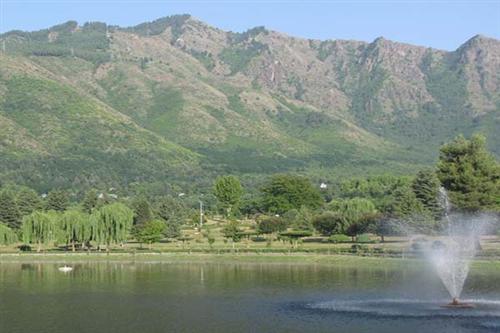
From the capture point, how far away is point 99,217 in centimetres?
10731

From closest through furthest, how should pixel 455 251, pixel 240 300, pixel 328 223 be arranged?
pixel 240 300 < pixel 455 251 < pixel 328 223

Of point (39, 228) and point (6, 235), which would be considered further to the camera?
point (6, 235)

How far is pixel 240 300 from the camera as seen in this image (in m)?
61.5

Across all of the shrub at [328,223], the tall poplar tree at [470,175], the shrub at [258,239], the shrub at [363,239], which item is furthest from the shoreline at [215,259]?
the shrub at [258,239]

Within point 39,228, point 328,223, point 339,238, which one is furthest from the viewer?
point 328,223

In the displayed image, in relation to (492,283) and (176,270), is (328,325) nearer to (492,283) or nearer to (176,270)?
(492,283)

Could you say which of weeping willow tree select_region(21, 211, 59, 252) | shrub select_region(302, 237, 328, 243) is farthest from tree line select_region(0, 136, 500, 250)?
shrub select_region(302, 237, 328, 243)

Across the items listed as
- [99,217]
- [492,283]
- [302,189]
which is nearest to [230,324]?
[492,283]

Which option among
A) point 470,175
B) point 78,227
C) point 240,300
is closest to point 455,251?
point 470,175

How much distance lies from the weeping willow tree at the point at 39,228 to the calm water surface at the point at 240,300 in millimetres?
20012

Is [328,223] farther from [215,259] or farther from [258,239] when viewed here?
[215,259]

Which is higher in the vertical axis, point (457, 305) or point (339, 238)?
point (339, 238)

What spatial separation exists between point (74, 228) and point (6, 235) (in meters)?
10.9

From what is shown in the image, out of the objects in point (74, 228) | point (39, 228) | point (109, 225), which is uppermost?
point (109, 225)
